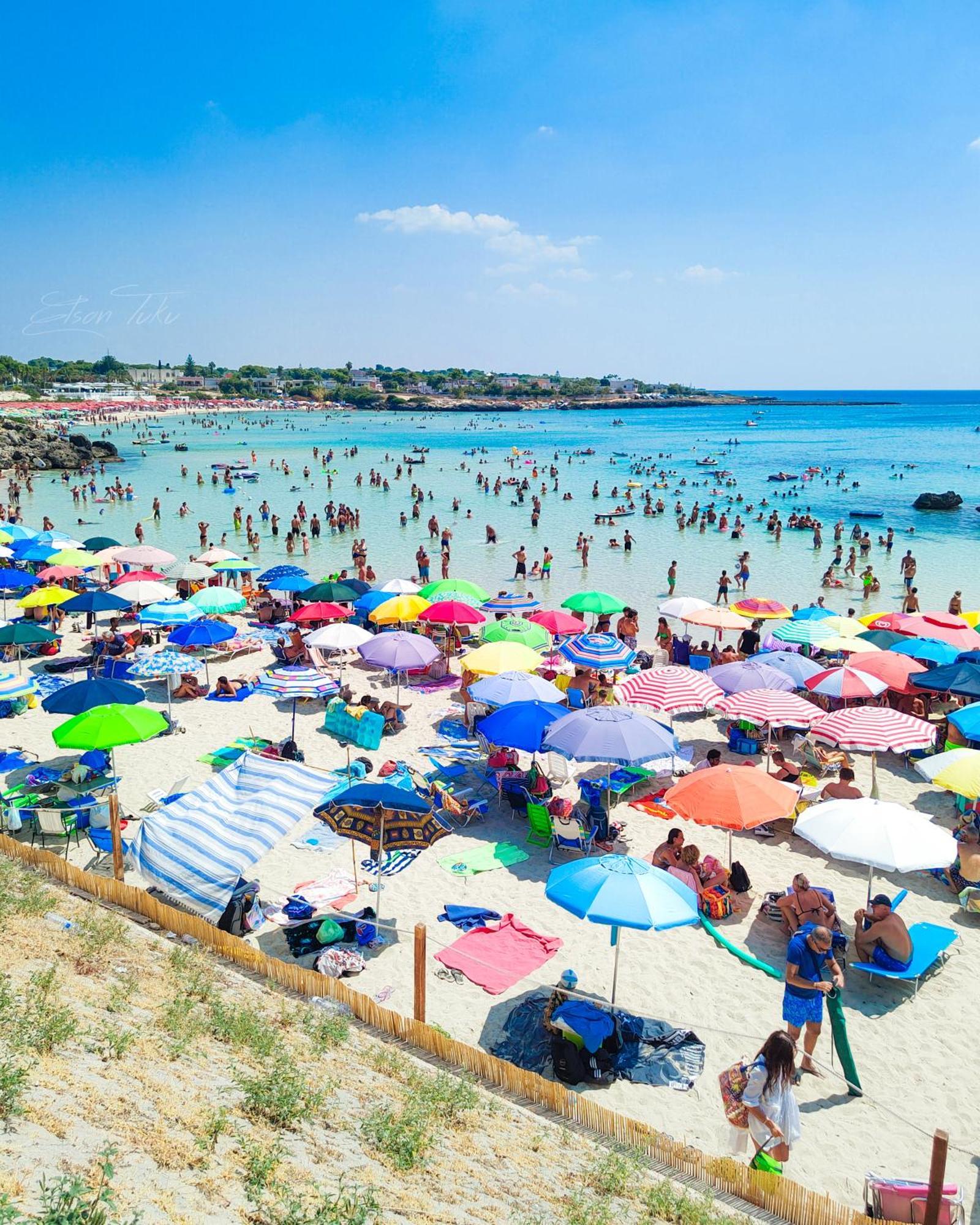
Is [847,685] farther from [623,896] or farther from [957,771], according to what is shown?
[623,896]

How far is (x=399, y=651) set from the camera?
13.2m

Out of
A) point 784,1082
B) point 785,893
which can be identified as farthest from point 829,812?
point 784,1082

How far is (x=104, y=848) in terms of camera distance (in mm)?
9039

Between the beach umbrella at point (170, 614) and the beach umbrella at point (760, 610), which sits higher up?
the beach umbrella at point (170, 614)

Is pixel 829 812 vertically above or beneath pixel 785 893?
above

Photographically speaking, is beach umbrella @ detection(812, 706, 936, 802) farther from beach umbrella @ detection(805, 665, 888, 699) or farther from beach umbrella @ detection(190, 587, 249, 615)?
beach umbrella @ detection(190, 587, 249, 615)

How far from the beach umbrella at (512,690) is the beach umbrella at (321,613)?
5045 mm

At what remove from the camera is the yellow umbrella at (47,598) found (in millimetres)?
16078

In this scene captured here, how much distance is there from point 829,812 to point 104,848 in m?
7.57

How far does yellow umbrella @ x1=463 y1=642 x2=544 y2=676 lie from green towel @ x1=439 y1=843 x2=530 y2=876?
306cm

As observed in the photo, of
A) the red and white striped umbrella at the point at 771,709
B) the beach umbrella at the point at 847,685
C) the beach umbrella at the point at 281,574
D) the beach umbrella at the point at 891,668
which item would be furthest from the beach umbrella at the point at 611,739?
the beach umbrella at the point at 281,574

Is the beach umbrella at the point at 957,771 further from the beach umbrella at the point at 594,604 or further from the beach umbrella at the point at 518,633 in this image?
the beach umbrella at the point at 594,604

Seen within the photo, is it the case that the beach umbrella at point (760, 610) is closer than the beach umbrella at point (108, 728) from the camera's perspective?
No

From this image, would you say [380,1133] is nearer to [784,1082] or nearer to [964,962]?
[784,1082]
